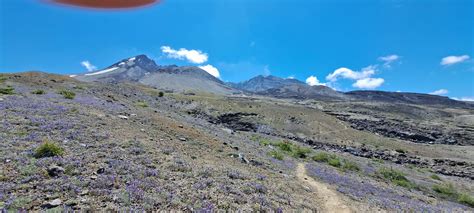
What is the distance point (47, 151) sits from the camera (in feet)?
30.0

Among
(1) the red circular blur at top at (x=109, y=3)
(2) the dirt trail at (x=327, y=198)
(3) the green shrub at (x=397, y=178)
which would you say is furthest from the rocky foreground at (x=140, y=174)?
(1) the red circular blur at top at (x=109, y=3)

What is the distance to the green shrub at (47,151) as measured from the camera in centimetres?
898

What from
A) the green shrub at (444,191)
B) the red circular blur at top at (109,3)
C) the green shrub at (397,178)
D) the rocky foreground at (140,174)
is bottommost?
the green shrub at (444,191)

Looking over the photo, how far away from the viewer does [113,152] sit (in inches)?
408

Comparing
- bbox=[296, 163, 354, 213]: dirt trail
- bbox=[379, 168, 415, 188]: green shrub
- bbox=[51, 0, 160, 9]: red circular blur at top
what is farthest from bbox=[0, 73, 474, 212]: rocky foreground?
bbox=[51, 0, 160, 9]: red circular blur at top

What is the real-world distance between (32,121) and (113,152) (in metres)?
5.78

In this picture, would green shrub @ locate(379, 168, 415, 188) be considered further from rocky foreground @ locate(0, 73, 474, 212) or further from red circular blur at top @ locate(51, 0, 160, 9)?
red circular blur at top @ locate(51, 0, 160, 9)

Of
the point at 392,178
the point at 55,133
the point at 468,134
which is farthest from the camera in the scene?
the point at 468,134

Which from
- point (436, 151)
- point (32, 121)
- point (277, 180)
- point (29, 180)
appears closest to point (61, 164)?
point (29, 180)

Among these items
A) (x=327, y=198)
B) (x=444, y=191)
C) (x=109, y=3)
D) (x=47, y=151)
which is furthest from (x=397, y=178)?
(x=109, y=3)

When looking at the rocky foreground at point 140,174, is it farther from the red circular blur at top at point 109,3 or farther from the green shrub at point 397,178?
the red circular blur at top at point 109,3

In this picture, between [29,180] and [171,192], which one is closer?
[29,180]

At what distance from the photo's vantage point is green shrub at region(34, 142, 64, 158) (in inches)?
→ 353

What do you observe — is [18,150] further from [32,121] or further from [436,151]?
[436,151]
